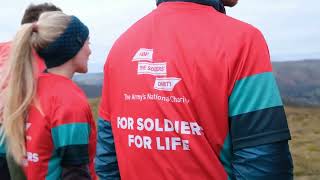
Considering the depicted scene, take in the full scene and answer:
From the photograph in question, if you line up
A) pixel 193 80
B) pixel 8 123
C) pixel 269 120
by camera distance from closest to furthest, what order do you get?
pixel 269 120 < pixel 193 80 < pixel 8 123

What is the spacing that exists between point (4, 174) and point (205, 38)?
110 inches

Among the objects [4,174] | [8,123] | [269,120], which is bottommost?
[4,174]

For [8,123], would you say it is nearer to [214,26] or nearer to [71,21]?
[71,21]

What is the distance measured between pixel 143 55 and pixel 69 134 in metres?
1.16

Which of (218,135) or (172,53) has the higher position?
(172,53)

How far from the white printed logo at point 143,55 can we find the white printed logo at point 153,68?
3cm

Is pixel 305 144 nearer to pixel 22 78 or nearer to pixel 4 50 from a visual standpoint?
pixel 4 50

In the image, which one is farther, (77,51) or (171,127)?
(77,51)

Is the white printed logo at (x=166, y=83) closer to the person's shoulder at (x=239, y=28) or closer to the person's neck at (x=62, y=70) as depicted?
the person's shoulder at (x=239, y=28)

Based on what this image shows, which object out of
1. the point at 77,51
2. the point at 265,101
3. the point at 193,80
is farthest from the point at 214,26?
the point at 77,51

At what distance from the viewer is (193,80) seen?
10.3 feet

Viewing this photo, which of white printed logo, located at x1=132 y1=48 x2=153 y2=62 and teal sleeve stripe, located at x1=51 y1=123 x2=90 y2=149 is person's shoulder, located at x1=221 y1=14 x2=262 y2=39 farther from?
teal sleeve stripe, located at x1=51 y1=123 x2=90 y2=149

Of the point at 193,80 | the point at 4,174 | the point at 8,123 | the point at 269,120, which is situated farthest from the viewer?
the point at 4,174

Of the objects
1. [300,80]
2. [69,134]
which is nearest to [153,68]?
[69,134]
